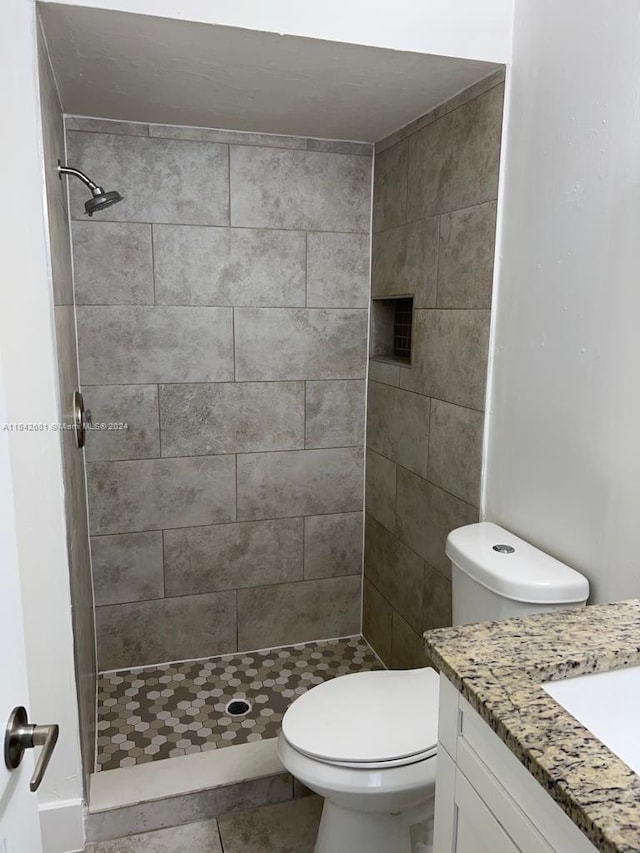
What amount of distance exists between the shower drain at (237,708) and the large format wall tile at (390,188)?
1940 millimetres

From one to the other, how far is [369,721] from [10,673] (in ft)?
3.49

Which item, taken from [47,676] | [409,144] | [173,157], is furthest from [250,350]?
[47,676]

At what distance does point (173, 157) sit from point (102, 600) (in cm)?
177

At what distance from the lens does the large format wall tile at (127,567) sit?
2674 mm

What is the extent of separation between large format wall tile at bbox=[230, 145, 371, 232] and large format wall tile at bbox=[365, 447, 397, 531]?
98 centimetres

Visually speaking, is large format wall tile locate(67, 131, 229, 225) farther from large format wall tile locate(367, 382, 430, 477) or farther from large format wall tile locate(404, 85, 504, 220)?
large format wall tile locate(367, 382, 430, 477)

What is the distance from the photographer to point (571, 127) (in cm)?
158

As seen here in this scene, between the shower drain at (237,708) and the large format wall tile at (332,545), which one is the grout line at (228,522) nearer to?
the large format wall tile at (332,545)

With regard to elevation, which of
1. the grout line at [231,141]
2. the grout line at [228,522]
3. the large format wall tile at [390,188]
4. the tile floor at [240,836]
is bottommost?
the tile floor at [240,836]

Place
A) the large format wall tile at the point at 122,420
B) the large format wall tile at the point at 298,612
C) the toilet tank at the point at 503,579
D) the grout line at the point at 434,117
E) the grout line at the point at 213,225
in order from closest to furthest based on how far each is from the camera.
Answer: the toilet tank at the point at 503,579 → the grout line at the point at 434,117 → the grout line at the point at 213,225 → the large format wall tile at the point at 122,420 → the large format wall tile at the point at 298,612

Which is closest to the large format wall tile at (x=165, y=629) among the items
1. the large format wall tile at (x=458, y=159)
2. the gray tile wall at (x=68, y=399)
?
the gray tile wall at (x=68, y=399)

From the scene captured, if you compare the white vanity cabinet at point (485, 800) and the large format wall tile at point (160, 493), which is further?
the large format wall tile at point (160, 493)

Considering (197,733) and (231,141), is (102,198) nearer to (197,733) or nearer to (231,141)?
(231,141)

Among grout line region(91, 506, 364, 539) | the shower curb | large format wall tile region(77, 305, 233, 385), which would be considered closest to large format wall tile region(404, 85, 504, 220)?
large format wall tile region(77, 305, 233, 385)
